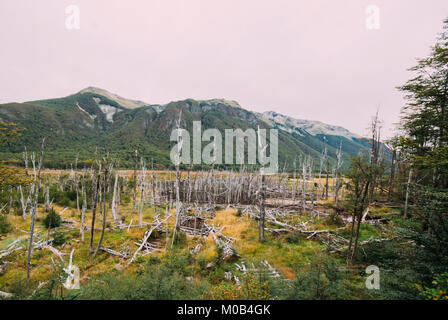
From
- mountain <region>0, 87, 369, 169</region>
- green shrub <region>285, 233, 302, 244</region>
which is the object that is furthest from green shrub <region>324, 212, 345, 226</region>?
mountain <region>0, 87, 369, 169</region>

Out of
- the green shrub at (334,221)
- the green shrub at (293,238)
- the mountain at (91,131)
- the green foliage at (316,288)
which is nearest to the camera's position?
the green foliage at (316,288)

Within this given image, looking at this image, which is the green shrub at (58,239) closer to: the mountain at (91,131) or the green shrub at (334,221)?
the green shrub at (334,221)

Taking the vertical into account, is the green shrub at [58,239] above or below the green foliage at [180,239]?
above

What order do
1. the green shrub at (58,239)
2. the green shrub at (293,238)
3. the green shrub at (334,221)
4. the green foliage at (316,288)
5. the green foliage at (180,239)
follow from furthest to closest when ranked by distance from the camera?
the green shrub at (334,221) < the green foliage at (180,239) < the green shrub at (293,238) < the green shrub at (58,239) < the green foliage at (316,288)

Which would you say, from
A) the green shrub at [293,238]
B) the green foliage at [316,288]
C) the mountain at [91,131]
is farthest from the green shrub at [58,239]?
the mountain at [91,131]

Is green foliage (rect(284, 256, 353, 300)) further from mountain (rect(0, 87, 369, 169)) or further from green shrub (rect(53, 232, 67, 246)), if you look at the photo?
mountain (rect(0, 87, 369, 169))

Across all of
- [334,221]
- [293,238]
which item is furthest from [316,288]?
[334,221]

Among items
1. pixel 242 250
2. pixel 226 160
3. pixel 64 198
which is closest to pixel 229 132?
pixel 226 160

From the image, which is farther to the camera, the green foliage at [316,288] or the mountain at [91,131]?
the mountain at [91,131]

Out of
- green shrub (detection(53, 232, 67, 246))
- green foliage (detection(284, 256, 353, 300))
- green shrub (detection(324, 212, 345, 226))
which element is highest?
green foliage (detection(284, 256, 353, 300))

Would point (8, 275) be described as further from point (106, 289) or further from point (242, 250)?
point (242, 250)

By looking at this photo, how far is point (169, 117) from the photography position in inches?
6378

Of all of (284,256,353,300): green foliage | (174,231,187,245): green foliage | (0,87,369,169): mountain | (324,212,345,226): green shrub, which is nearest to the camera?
(284,256,353,300): green foliage

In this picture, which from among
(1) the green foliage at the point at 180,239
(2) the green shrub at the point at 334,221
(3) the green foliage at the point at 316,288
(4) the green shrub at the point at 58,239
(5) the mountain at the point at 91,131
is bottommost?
(1) the green foliage at the point at 180,239
